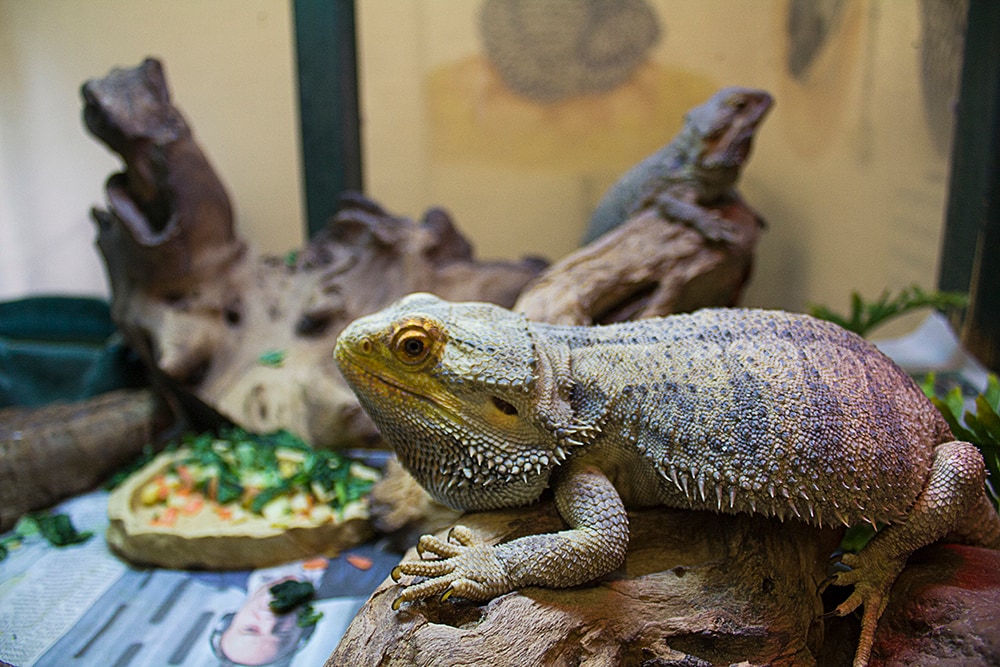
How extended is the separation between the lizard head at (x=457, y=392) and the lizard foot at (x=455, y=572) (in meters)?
0.21

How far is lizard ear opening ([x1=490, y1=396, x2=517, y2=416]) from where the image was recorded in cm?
197

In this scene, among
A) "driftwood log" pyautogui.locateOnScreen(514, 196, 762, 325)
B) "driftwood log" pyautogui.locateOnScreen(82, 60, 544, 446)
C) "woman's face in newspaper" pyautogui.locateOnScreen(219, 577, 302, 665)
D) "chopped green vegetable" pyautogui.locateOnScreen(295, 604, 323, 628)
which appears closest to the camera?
"woman's face in newspaper" pyautogui.locateOnScreen(219, 577, 302, 665)

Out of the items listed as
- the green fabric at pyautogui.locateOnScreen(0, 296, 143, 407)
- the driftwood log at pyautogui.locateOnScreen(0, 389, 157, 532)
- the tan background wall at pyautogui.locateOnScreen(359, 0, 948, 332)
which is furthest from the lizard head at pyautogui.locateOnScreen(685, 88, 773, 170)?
the green fabric at pyautogui.locateOnScreen(0, 296, 143, 407)

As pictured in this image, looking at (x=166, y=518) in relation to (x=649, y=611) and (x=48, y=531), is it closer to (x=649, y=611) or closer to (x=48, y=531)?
(x=48, y=531)

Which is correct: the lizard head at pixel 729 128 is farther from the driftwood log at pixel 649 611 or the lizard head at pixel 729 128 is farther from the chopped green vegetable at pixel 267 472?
the chopped green vegetable at pixel 267 472

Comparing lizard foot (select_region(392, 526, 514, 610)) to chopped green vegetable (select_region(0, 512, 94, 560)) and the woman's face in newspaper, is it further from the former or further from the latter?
chopped green vegetable (select_region(0, 512, 94, 560))

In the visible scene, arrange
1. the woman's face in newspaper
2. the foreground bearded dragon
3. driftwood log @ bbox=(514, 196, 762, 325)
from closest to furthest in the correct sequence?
the foreground bearded dragon → the woman's face in newspaper → driftwood log @ bbox=(514, 196, 762, 325)

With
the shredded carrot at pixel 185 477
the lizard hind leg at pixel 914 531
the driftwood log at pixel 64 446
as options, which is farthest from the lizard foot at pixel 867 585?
the driftwood log at pixel 64 446

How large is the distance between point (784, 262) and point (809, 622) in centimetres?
304

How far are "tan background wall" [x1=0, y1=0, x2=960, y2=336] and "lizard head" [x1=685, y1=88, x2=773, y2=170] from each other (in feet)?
1.60

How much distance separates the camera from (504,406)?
1.98m

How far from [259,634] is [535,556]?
4.00 feet

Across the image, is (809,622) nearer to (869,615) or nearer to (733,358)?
(869,615)

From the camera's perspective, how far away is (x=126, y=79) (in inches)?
153
